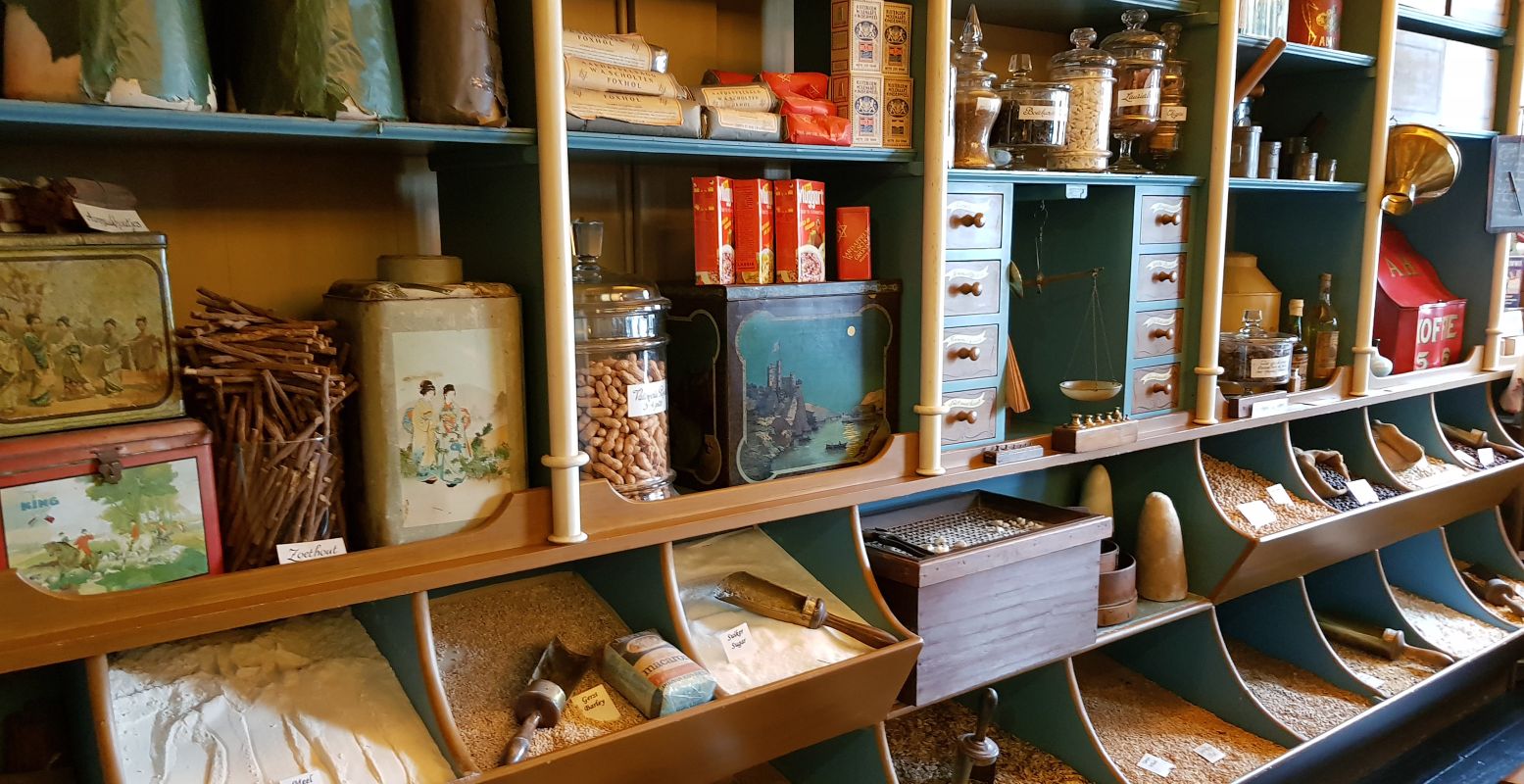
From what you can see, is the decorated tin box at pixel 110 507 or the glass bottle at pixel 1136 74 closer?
the decorated tin box at pixel 110 507

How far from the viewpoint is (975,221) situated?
6.50 feet

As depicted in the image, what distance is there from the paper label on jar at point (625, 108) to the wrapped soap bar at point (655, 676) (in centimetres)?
80

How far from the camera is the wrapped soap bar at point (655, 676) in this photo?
151cm

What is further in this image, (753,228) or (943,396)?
(943,396)

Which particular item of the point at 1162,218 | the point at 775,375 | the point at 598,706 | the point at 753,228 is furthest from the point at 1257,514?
the point at 598,706

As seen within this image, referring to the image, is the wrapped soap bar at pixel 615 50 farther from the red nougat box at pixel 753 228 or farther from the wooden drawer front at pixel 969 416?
the wooden drawer front at pixel 969 416

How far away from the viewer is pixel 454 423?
147 cm

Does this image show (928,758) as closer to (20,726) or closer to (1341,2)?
(20,726)

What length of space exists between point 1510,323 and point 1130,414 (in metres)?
1.86

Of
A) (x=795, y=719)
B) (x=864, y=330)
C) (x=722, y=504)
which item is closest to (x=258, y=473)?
(x=722, y=504)

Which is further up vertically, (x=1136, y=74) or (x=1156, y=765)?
(x=1136, y=74)

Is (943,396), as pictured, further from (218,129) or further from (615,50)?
(218,129)

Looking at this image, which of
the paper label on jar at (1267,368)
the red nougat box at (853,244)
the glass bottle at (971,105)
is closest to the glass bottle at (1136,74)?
the glass bottle at (971,105)

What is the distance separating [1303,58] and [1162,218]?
2.27ft
